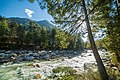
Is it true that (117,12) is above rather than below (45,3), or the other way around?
below

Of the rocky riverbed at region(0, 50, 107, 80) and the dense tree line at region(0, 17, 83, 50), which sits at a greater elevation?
the dense tree line at region(0, 17, 83, 50)

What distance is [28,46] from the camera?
230 feet

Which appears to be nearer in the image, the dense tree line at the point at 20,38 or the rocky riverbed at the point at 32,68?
the rocky riverbed at the point at 32,68

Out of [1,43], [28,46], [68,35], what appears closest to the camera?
[68,35]

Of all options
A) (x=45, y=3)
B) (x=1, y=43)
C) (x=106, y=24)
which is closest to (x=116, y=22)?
(x=106, y=24)

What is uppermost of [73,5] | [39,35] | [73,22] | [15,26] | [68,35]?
[15,26]

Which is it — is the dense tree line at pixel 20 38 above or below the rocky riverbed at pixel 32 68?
above

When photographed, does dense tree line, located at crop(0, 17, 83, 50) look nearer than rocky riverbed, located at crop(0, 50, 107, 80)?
No

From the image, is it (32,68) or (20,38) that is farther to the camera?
(20,38)

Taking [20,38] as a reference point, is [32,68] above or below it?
below

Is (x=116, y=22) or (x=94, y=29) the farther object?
(x=94, y=29)

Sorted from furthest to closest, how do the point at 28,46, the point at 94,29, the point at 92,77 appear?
the point at 28,46, the point at 94,29, the point at 92,77

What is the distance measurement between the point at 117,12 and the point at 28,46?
61.6m

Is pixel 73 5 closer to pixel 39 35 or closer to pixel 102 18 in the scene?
pixel 102 18
